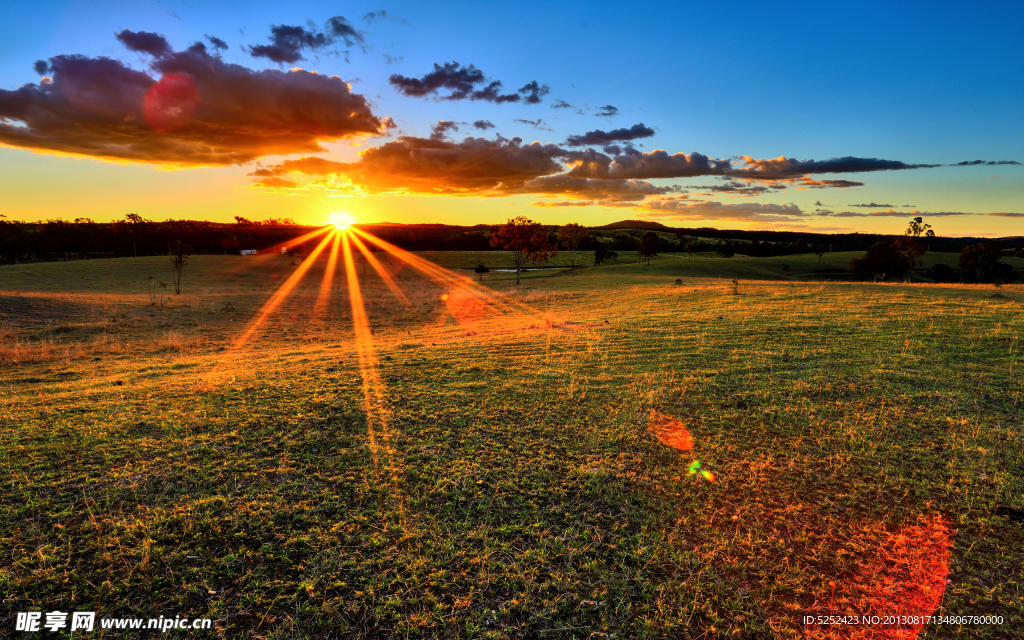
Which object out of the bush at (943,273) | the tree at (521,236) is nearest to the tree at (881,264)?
the bush at (943,273)

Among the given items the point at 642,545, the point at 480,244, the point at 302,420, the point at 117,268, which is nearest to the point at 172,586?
the point at 302,420

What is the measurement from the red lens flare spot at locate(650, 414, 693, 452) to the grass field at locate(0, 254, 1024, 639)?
0.17 metres

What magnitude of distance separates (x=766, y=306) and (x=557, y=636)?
24837 mm

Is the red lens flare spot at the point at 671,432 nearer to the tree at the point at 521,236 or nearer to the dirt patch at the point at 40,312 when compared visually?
the dirt patch at the point at 40,312

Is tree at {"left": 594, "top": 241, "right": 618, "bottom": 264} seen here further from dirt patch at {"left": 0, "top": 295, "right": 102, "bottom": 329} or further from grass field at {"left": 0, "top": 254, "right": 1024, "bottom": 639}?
grass field at {"left": 0, "top": 254, "right": 1024, "bottom": 639}

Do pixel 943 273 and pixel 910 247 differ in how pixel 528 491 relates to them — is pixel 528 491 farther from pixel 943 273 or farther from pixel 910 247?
pixel 943 273

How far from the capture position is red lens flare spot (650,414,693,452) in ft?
26.9

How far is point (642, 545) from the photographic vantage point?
5.51m

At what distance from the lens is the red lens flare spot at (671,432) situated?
26.9 feet

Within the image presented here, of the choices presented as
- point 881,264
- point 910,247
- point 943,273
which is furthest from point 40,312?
point 943,273

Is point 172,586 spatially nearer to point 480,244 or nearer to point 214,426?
point 214,426

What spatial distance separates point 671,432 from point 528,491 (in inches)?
140

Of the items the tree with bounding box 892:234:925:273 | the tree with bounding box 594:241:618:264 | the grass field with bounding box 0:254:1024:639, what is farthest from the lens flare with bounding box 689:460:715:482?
the tree with bounding box 892:234:925:273

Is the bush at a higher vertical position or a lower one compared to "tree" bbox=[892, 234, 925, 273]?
lower
